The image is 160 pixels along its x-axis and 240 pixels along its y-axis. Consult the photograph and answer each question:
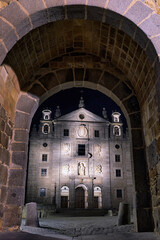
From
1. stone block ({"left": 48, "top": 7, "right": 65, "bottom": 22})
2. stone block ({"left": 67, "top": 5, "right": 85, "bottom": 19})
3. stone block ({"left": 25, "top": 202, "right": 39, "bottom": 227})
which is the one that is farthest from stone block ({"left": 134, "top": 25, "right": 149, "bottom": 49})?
stone block ({"left": 25, "top": 202, "right": 39, "bottom": 227})

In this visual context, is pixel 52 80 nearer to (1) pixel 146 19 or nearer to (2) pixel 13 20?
(2) pixel 13 20

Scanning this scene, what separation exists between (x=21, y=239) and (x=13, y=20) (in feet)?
11.9

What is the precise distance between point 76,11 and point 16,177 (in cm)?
365

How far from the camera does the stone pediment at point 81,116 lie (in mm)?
34031

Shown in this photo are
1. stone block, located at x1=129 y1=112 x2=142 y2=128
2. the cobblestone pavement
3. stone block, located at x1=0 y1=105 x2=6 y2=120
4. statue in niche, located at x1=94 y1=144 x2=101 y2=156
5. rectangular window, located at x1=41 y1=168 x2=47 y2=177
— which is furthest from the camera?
statue in niche, located at x1=94 y1=144 x2=101 y2=156

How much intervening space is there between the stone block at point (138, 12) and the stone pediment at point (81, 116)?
99.5ft

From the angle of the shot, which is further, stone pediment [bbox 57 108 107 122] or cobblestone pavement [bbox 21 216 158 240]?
stone pediment [bbox 57 108 107 122]

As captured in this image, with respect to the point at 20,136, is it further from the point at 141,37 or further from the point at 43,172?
the point at 43,172

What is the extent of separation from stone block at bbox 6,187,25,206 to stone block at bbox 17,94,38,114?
6.18 ft

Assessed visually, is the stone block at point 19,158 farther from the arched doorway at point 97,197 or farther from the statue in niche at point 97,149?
the statue in niche at point 97,149

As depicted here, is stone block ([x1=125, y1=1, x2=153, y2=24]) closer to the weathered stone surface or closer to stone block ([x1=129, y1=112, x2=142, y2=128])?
stone block ([x1=129, y1=112, x2=142, y2=128])

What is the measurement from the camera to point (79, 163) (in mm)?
31469

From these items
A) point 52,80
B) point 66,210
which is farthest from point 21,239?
point 66,210

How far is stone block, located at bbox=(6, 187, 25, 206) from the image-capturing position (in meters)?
4.77
